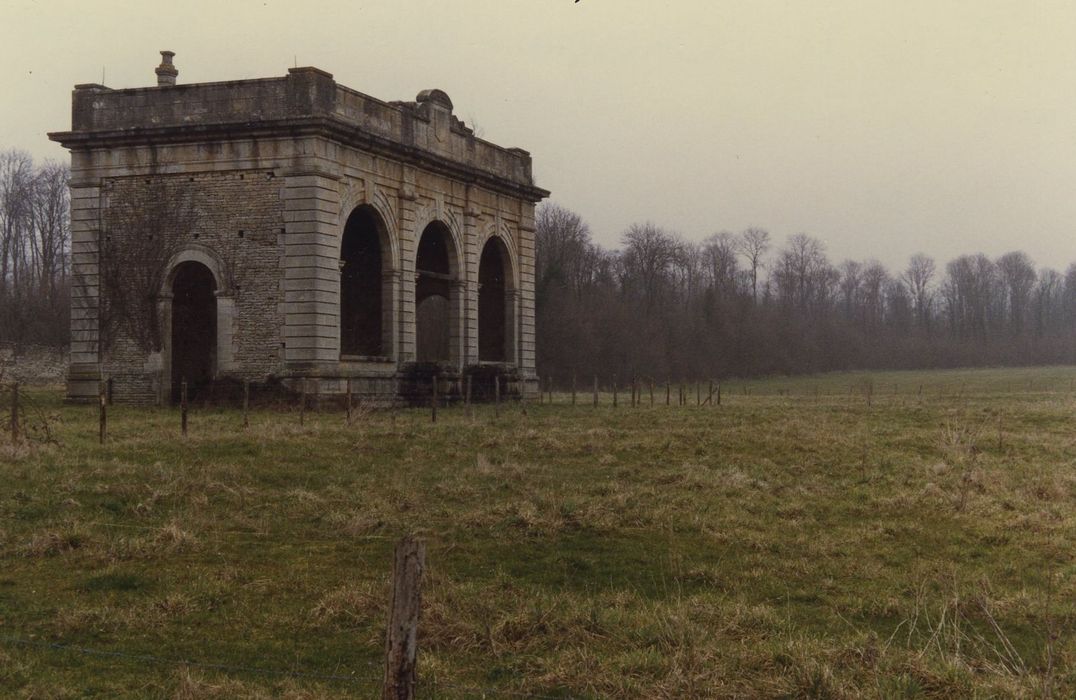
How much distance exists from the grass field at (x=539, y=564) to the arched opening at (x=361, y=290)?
498 inches

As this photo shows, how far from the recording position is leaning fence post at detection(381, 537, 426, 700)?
4.86 metres

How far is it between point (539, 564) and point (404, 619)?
196 inches

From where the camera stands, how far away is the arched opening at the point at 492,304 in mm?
33844

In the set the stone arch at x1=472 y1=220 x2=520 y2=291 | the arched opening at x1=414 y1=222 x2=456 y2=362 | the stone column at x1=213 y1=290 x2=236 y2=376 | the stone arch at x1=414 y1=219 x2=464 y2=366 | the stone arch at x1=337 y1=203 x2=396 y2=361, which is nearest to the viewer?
the stone column at x1=213 y1=290 x2=236 y2=376

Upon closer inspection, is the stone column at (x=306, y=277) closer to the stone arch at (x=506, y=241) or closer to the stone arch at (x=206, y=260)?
the stone arch at (x=206, y=260)

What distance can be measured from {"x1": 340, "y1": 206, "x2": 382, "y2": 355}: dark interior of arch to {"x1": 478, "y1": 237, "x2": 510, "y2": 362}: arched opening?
410 cm

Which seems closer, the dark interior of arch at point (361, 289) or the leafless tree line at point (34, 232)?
the dark interior of arch at point (361, 289)

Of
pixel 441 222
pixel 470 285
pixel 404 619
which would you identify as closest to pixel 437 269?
pixel 470 285

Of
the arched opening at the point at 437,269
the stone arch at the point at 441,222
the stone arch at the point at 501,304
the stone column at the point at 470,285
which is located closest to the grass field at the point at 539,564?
the stone arch at the point at 441,222

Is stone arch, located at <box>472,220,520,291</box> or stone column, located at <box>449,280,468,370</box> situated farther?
stone arch, located at <box>472,220,520,291</box>

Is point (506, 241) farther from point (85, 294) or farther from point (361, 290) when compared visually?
point (85, 294)

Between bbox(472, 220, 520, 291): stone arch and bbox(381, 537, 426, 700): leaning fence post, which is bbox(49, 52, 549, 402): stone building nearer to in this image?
bbox(472, 220, 520, 291): stone arch

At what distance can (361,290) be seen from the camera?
31109 millimetres

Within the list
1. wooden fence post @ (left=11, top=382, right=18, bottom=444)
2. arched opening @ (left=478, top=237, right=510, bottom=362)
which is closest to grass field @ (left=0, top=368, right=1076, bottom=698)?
wooden fence post @ (left=11, top=382, right=18, bottom=444)
